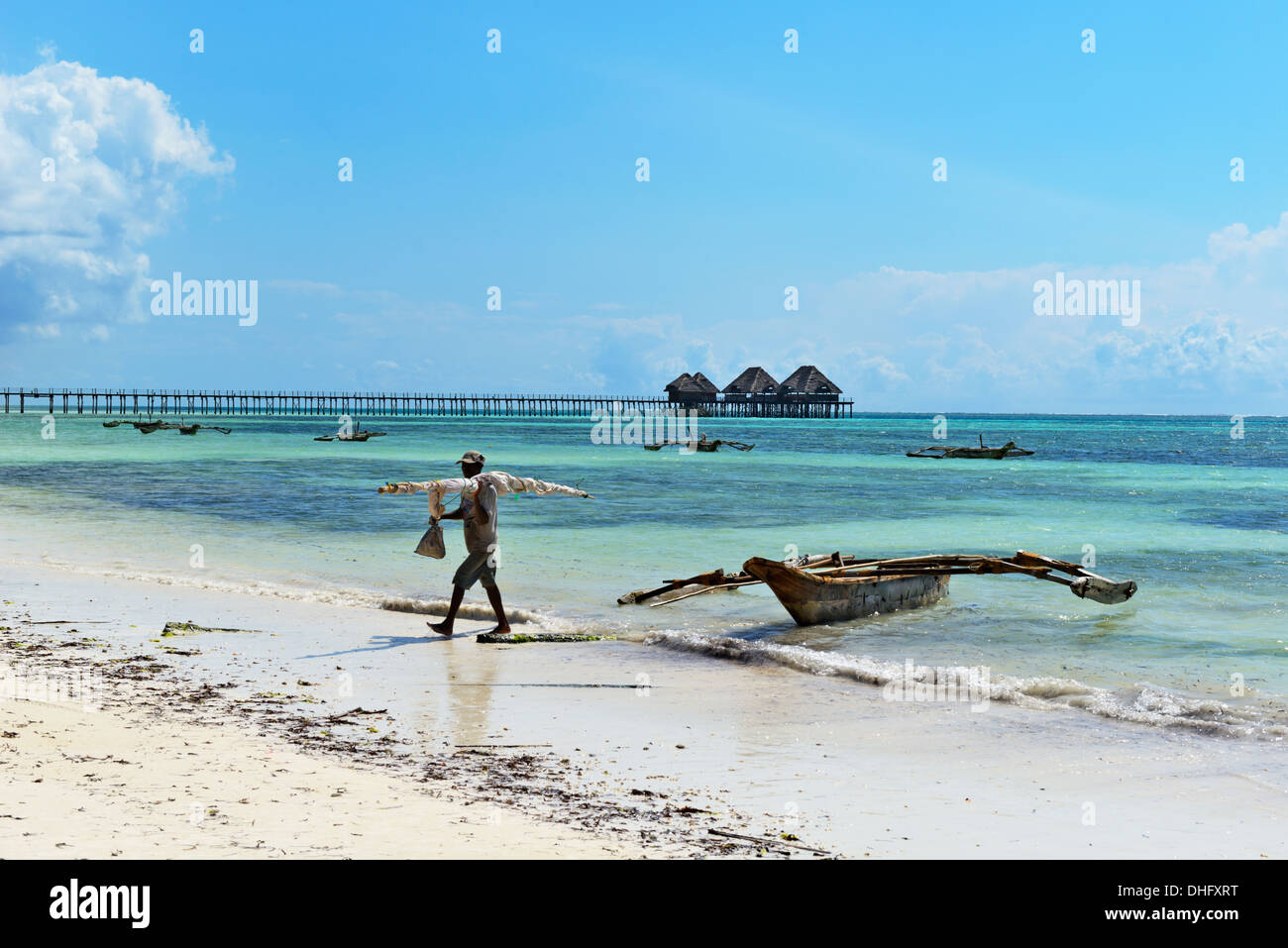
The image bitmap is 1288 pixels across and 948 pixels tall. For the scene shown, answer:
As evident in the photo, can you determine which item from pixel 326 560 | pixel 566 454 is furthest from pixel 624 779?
pixel 566 454

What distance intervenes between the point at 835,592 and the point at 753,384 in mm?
111047

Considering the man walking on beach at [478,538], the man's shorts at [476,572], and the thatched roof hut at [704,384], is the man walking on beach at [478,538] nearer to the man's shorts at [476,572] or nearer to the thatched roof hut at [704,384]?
the man's shorts at [476,572]

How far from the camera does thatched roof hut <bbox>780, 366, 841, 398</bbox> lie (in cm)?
11812

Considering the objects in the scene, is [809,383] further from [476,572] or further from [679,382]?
[476,572]

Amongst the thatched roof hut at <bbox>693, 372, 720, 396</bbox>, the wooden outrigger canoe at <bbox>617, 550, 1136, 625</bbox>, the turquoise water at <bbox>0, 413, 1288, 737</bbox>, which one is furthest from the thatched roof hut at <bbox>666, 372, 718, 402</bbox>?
the wooden outrigger canoe at <bbox>617, 550, 1136, 625</bbox>

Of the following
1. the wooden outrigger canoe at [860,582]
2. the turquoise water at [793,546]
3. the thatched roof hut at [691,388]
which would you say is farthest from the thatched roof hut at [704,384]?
the wooden outrigger canoe at [860,582]

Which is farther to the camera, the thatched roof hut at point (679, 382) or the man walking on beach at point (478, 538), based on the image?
the thatched roof hut at point (679, 382)

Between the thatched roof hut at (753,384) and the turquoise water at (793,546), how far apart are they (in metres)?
73.4

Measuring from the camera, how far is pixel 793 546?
20594 mm

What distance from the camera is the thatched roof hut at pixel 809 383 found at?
118125mm

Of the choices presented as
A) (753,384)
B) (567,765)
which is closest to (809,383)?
(753,384)

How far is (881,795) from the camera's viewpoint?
5762 mm

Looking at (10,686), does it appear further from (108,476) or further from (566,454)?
(566,454)

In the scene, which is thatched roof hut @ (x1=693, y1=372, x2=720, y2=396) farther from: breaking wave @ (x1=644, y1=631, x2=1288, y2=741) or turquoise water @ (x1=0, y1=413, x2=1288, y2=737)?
breaking wave @ (x1=644, y1=631, x2=1288, y2=741)
